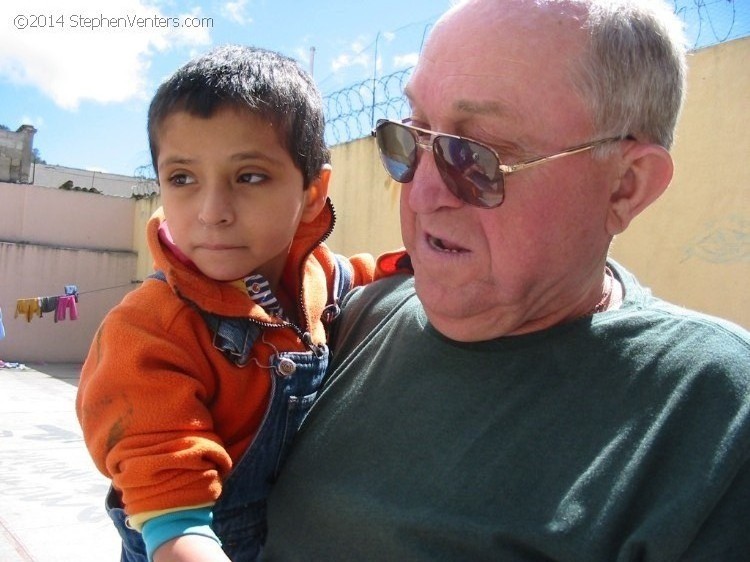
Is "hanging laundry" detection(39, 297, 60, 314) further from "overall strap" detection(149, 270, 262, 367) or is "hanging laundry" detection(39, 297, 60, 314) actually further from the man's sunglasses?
the man's sunglasses

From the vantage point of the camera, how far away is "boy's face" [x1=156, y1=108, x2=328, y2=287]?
1639 mm

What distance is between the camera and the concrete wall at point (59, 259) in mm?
18172

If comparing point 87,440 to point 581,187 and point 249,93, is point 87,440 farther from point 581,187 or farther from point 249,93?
point 581,187

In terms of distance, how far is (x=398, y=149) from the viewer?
1555 mm

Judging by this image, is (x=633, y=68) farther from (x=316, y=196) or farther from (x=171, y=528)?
(x=171, y=528)

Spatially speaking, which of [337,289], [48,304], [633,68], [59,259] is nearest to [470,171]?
[633,68]

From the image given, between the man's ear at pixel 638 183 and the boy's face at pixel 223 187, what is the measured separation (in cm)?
75

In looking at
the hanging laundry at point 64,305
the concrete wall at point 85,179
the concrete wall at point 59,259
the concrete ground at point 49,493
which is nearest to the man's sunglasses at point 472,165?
the concrete ground at point 49,493

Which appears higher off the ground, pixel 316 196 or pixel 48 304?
pixel 316 196

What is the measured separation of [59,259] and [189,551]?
1888cm

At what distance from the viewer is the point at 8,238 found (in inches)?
720

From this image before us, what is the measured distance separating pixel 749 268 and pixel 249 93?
399 centimetres

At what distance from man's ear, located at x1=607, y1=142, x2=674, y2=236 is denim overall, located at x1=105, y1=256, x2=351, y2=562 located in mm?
740

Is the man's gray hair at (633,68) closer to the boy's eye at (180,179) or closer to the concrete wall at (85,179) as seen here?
the boy's eye at (180,179)
